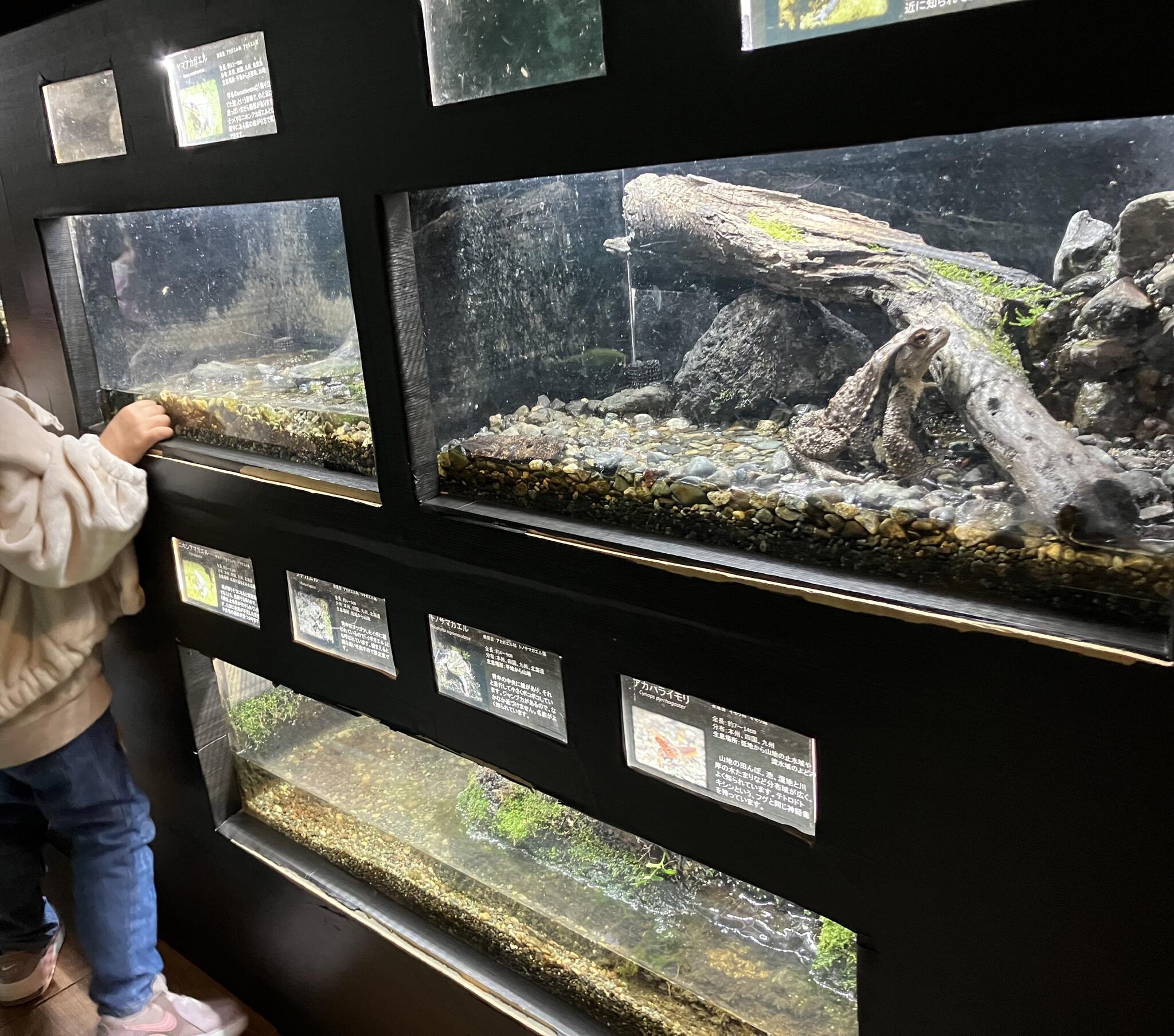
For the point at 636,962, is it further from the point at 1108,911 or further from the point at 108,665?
the point at 108,665

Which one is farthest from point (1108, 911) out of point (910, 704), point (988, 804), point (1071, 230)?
point (1071, 230)

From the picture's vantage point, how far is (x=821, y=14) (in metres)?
0.80

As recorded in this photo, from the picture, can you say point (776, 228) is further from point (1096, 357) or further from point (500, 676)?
point (500, 676)

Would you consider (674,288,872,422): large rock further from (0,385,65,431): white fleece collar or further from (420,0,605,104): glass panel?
(0,385,65,431): white fleece collar

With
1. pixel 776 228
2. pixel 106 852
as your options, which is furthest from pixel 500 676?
pixel 106 852

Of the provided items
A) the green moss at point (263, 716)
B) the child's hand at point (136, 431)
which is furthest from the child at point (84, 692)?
the green moss at point (263, 716)

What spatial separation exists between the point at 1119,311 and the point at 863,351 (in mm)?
216

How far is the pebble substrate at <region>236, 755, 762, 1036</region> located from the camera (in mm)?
1348

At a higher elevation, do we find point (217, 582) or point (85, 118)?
point (85, 118)

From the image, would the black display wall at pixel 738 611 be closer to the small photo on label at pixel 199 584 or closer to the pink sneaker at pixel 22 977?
the small photo on label at pixel 199 584

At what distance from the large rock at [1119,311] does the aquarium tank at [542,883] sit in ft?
2.70

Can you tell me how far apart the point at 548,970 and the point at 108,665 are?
124 centimetres

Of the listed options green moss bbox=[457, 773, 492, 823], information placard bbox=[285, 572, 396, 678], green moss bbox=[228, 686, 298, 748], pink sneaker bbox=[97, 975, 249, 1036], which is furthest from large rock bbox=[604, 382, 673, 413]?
pink sneaker bbox=[97, 975, 249, 1036]

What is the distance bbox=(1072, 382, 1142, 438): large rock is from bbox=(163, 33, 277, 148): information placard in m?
1.09
